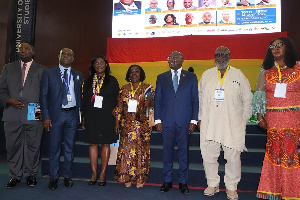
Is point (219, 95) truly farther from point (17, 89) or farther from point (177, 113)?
point (17, 89)

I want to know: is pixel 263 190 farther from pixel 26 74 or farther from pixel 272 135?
pixel 26 74

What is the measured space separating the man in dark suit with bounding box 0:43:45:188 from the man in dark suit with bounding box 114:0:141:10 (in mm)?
4303

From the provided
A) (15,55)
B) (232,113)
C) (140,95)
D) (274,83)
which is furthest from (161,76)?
(15,55)

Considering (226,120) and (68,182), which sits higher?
(226,120)

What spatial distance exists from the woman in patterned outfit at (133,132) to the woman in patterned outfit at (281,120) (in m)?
1.34

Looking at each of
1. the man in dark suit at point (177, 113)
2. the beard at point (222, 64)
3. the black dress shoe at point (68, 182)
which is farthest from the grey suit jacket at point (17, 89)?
the beard at point (222, 64)

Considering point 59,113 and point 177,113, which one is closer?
point 177,113

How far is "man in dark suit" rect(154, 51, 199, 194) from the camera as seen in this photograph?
10.1 feet

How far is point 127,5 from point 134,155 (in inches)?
200

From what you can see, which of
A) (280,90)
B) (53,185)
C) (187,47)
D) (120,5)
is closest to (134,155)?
(53,185)

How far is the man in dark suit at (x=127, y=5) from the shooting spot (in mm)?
7172

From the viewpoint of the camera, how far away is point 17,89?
11.0 ft

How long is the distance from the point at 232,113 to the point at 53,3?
689 cm

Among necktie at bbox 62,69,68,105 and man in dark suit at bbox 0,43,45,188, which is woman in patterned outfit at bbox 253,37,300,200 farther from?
man in dark suit at bbox 0,43,45,188
